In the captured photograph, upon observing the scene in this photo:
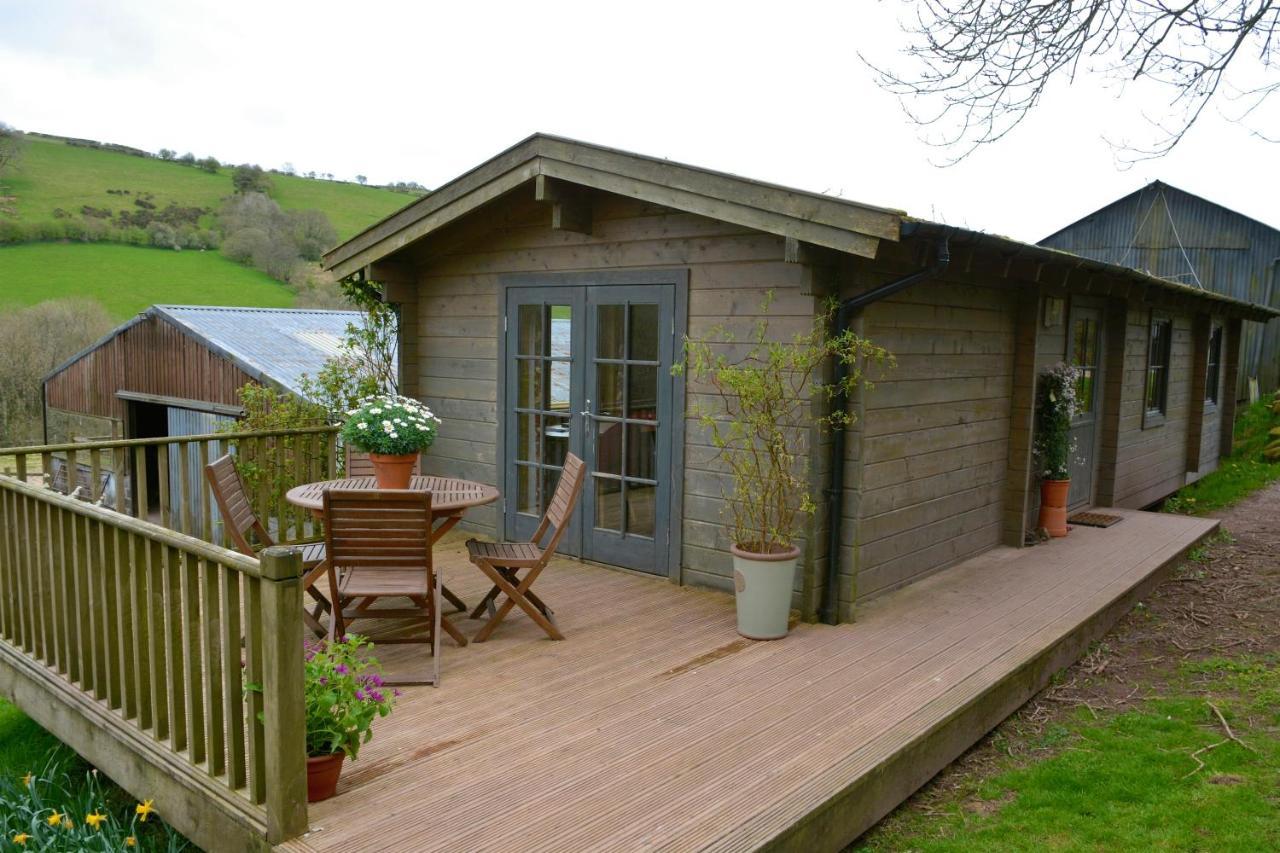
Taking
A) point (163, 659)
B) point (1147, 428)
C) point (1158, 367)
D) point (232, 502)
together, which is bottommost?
point (163, 659)

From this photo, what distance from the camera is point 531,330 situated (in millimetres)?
6359

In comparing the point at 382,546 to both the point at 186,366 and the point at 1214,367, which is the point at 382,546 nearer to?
the point at 1214,367

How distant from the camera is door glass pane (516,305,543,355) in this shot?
629cm

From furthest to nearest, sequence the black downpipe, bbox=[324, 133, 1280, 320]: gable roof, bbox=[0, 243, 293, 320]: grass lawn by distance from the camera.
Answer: bbox=[0, 243, 293, 320]: grass lawn, the black downpipe, bbox=[324, 133, 1280, 320]: gable roof

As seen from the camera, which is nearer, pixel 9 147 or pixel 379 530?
pixel 379 530

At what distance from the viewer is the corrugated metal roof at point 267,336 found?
1430 cm

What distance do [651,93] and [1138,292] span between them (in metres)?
12.4

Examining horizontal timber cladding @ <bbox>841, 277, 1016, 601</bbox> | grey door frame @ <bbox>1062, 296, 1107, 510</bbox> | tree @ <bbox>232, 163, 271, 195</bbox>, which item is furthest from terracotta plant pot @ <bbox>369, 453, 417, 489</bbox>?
tree @ <bbox>232, 163, 271, 195</bbox>

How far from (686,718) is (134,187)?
1617 inches

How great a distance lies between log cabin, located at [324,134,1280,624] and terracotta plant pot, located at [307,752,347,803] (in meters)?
2.77

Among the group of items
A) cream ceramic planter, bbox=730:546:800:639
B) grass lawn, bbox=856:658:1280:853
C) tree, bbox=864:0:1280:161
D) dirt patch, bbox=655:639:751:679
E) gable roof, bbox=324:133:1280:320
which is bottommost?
grass lawn, bbox=856:658:1280:853

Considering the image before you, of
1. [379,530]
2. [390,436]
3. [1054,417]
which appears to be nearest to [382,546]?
[379,530]

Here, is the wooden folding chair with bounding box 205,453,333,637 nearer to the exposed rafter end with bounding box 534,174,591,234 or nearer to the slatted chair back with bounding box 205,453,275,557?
the slatted chair back with bounding box 205,453,275,557

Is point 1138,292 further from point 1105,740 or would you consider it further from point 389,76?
point 389,76
